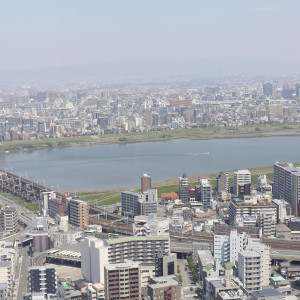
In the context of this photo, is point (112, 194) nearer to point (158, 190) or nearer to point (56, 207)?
point (158, 190)

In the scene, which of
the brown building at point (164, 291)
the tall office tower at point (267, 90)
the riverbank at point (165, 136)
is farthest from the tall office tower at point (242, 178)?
the tall office tower at point (267, 90)

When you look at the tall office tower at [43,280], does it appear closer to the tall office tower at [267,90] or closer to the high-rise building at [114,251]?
the high-rise building at [114,251]

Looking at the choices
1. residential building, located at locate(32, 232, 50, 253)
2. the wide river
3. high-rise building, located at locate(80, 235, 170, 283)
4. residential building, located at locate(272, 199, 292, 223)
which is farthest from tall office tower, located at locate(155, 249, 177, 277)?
the wide river

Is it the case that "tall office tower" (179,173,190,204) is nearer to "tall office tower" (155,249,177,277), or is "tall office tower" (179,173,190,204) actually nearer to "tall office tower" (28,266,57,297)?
"tall office tower" (155,249,177,277)

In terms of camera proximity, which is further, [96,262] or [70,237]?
[70,237]

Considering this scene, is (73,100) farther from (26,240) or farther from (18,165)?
(26,240)

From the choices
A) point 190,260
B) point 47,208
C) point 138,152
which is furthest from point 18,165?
point 190,260
